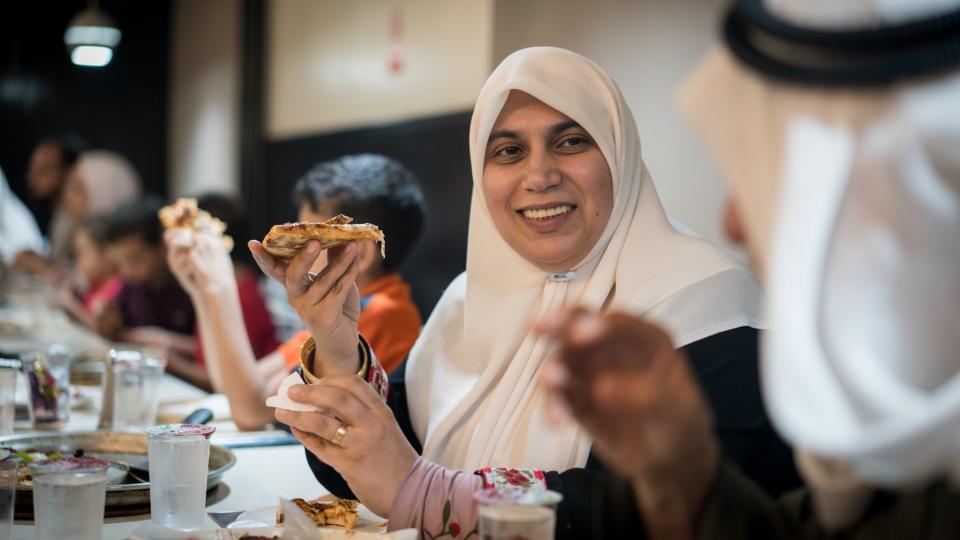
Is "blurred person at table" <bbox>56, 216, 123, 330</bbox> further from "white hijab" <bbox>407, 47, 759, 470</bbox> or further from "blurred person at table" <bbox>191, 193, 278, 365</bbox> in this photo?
"white hijab" <bbox>407, 47, 759, 470</bbox>

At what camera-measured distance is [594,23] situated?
168 inches

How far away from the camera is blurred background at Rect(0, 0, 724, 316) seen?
13.5ft

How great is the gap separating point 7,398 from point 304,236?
0.99m

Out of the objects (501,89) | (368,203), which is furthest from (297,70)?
(501,89)

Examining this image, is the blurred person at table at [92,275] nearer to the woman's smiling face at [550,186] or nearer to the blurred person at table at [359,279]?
the blurred person at table at [359,279]

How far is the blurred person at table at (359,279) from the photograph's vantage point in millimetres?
2414

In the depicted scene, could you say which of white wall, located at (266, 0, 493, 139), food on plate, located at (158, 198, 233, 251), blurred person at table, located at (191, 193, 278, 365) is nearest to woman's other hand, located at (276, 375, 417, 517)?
food on plate, located at (158, 198, 233, 251)

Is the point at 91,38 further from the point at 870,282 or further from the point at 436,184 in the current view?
the point at 870,282

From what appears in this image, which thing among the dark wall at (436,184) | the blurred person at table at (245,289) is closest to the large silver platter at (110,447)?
the blurred person at table at (245,289)

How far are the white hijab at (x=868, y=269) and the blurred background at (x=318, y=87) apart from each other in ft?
5.77

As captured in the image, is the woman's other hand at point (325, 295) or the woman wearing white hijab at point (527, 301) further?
the woman's other hand at point (325, 295)

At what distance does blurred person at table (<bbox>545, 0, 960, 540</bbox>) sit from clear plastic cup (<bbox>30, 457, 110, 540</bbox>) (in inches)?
29.6

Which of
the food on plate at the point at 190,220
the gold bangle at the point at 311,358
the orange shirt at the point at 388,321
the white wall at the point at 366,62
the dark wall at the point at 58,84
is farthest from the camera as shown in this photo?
the dark wall at the point at 58,84

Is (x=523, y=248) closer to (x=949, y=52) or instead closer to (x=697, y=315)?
Result: (x=697, y=315)
